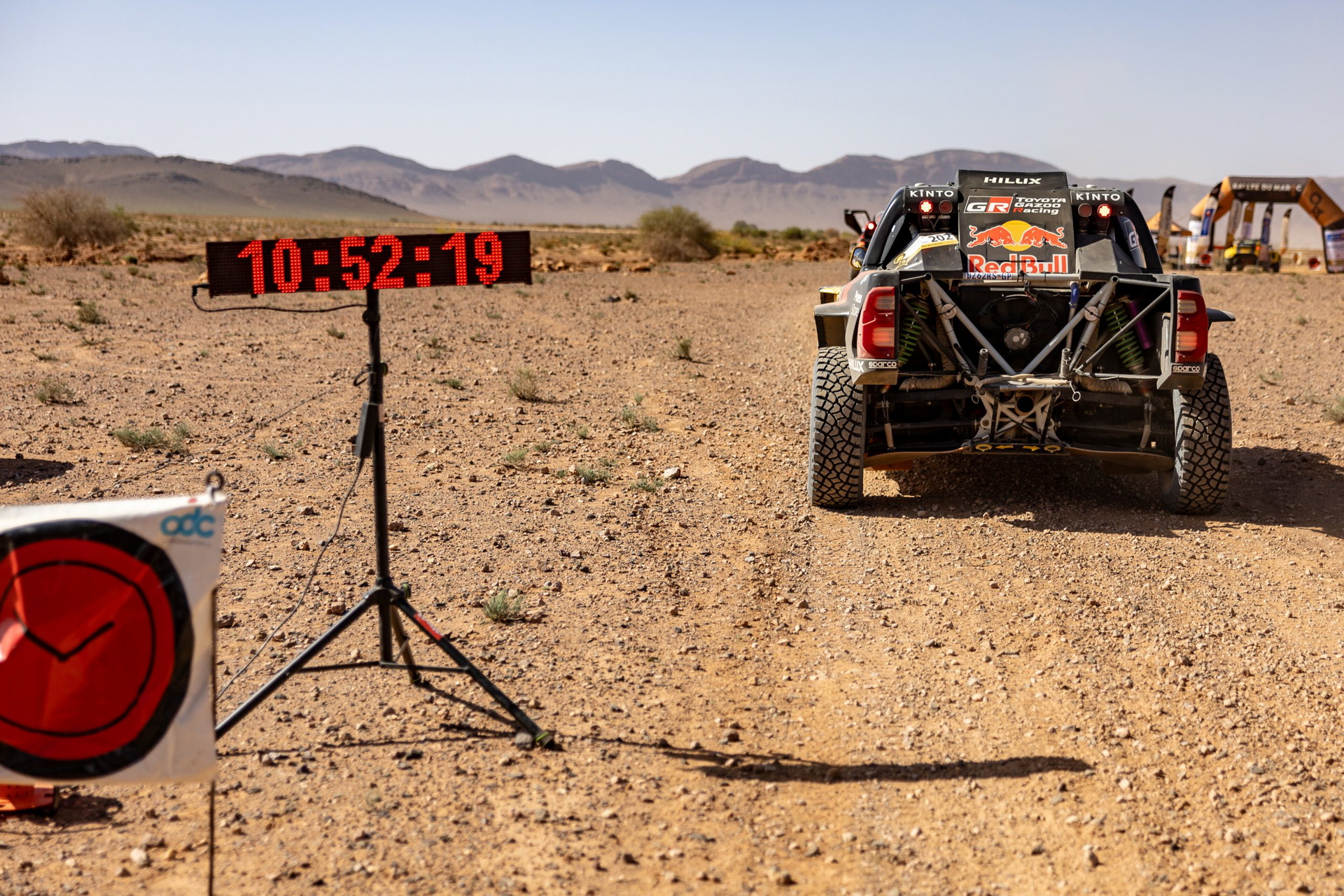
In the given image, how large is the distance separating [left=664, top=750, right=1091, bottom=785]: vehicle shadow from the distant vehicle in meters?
32.1

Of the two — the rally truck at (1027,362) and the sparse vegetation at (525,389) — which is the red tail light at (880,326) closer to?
the rally truck at (1027,362)

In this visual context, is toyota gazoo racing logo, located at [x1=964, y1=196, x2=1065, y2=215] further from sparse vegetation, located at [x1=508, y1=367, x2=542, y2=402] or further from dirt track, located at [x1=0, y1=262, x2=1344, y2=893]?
sparse vegetation, located at [x1=508, y1=367, x2=542, y2=402]

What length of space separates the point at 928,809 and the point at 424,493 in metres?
4.88

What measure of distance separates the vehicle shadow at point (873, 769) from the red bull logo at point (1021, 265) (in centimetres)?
379

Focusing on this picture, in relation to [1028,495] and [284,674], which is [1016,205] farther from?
[284,674]

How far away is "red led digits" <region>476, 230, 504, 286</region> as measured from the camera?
14.2 feet

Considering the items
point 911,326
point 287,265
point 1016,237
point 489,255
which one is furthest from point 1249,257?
point 287,265

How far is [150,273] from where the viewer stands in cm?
2567

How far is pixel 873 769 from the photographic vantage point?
13.0 feet

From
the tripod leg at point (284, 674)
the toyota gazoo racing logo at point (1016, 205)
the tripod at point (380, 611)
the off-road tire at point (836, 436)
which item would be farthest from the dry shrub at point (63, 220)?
the tripod leg at point (284, 674)

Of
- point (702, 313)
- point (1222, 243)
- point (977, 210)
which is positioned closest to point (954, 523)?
point (977, 210)

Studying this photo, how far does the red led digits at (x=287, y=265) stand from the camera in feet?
13.8

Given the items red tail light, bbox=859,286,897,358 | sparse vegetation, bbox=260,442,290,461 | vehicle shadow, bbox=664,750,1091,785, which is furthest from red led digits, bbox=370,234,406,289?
sparse vegetation, bbox=260,442,290,461

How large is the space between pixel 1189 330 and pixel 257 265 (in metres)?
5.26
